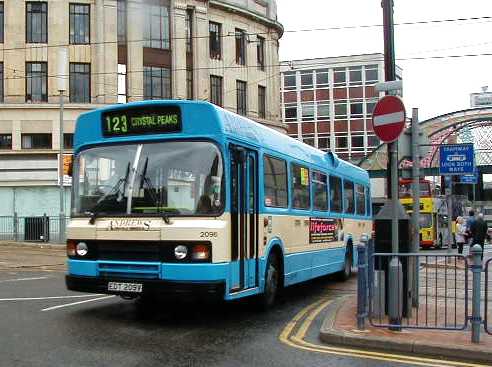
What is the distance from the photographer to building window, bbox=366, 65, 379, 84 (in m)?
76.2

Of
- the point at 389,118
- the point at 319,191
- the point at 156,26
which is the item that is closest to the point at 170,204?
the point at 389,118

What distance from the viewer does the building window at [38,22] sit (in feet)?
121

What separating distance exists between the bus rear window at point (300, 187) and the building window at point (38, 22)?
95.2 ft

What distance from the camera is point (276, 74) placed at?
45906 mm

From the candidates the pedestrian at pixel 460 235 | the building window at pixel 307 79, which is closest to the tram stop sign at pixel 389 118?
the pedestrian at pixel 460 235

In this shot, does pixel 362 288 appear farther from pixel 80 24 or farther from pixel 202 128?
pixel 80 24

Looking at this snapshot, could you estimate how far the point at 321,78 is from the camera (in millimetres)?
79750

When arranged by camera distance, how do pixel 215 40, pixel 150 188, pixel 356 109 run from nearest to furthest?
pixel 150 188, pixel 215 40, pixel 356 109

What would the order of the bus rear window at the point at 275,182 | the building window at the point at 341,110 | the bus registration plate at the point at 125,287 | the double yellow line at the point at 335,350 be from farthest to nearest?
the building window at the point at 341,110, the bus rear window at the point at 275,182, the bus registration plate at the point at 125,287, the double yellow line at the point at 335,350

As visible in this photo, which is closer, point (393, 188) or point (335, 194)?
point (393, 188)

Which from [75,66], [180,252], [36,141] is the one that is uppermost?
[75,66]

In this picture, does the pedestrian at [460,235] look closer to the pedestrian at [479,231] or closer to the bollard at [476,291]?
the pedestrian at [479,231]

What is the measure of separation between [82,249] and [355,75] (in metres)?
71.6

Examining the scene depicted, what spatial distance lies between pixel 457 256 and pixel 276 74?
38.8 meters
